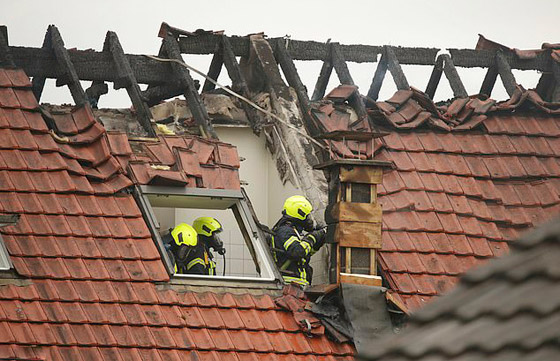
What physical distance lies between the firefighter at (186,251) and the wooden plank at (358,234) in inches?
66.2

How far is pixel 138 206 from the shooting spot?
17.1 meters

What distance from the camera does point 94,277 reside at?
1600 centimetres

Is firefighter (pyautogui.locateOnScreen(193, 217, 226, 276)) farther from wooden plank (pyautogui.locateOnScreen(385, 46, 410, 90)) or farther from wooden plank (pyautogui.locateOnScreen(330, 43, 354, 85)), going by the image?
wooden plank (pyautogui.locateOnScreen(385, 46, 410, 90))

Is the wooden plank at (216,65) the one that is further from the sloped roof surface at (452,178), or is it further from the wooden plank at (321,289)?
the wooden plank at (321,289)

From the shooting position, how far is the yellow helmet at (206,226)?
57.9ft

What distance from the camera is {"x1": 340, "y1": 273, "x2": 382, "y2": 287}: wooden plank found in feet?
55.9

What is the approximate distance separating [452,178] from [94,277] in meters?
5.80

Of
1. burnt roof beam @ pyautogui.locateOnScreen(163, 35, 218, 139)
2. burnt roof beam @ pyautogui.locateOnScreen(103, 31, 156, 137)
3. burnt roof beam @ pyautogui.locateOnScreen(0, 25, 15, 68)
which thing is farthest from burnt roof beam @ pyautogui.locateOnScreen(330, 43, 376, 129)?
burnt roof beam @ pyautogui.locateOnScreen(0, 25, 15, 68)

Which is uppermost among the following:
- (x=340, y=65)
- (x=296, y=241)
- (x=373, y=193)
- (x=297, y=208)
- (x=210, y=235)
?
(x=340, y=65)

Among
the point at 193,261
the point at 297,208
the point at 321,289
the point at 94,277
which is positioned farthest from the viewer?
the point at 297,208

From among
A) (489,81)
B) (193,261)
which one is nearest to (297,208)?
(193,261)

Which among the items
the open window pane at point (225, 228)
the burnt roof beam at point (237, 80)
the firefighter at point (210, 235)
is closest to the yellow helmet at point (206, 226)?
the firefighter at point (210, 235)

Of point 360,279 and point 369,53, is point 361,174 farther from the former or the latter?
point 369,53

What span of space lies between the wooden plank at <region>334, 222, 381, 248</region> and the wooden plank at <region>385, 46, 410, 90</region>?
4.30 m
